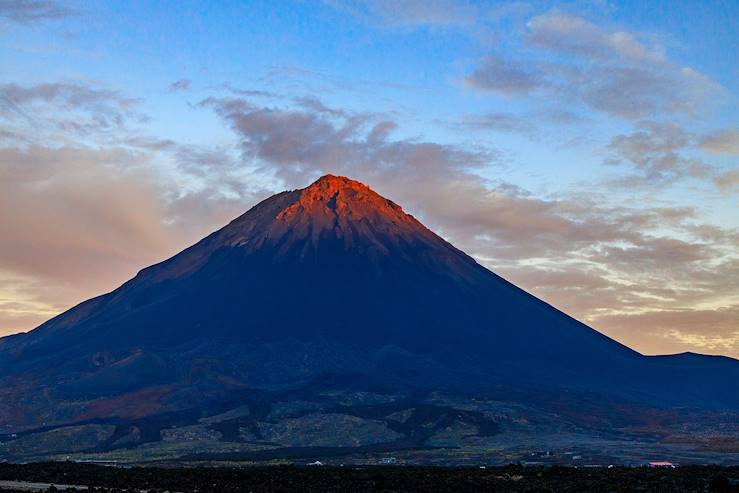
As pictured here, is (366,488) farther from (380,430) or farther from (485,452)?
(380,430)

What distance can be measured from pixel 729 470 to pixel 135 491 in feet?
140

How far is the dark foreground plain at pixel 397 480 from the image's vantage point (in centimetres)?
5953

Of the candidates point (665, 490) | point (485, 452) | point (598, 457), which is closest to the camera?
point (665, 490)

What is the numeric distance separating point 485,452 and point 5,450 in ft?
269

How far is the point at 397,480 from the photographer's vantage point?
66625 mm

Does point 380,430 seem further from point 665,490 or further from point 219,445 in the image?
point 665,490

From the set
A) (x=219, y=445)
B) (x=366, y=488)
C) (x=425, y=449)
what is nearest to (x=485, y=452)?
(x=425, y=449)

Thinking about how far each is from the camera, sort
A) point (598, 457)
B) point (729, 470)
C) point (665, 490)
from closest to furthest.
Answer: point (665, 490), point (729, 470), point (598, 457)

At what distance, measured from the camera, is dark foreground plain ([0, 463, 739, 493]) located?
5953 centimetres

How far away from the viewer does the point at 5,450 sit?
171 m

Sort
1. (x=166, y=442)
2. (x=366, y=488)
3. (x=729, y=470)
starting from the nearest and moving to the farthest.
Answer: (x=366, y=488), (x=729, y=470), (x=166, y=442)

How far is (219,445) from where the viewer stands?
175 m

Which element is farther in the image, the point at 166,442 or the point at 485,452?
the point at 166,442

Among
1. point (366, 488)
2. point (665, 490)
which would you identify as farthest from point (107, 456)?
point (665, 490)
